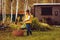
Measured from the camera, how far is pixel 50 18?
3509 cm

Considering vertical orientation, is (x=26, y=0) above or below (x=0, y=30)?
above

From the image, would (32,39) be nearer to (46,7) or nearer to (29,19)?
(29,19)

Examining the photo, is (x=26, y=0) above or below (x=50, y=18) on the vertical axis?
above

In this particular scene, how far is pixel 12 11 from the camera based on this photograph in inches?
1740

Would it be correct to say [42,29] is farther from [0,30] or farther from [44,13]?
[44,13]

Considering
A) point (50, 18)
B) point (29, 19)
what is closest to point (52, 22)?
point (50, 18)

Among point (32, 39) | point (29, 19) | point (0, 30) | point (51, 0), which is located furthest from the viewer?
point (51, 0)

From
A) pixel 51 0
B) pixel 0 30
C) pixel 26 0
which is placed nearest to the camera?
pixel 0 30

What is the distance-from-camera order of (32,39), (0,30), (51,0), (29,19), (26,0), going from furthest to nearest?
(51,0), (26,0), (0,30), (29,19), (32,39)

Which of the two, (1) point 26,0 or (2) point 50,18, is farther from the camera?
(1) point 26,0

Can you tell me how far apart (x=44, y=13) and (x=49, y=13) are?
2.45 ft

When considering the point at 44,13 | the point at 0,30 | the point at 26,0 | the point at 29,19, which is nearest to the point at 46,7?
the point at 44,13

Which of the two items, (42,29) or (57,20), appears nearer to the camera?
(42,29)

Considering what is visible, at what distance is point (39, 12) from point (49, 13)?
1.51 meters
